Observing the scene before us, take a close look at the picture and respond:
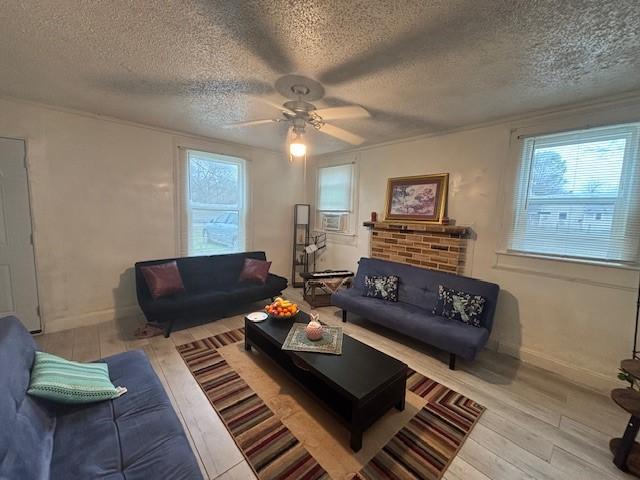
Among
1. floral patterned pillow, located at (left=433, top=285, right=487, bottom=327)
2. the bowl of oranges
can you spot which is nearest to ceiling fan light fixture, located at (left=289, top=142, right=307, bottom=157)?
→ the bowl of oranges

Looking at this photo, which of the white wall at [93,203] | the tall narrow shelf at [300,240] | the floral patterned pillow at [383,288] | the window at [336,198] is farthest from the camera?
the tall narrow shelf at [300,240]

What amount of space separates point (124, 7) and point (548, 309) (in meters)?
3.85

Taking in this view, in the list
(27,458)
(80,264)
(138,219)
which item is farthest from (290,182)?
(27,458)

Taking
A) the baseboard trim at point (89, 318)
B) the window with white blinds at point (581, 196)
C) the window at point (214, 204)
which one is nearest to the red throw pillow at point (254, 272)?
the window at point (214, 204)

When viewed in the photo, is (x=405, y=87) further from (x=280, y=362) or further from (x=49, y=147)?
(x=49, y=147)

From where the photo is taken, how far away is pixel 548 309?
2539mm

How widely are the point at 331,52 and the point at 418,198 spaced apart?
2.26m

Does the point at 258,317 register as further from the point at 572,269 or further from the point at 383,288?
the point at 572,269

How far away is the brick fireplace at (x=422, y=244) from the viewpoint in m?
3.07

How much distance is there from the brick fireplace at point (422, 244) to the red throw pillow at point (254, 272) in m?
1.60

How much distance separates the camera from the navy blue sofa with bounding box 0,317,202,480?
1011 millimetres

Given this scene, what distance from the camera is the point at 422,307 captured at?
3051 millimetres

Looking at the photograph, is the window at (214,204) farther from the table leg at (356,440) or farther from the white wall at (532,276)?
the table leg at (356,440)

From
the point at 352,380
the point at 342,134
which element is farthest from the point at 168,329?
the point at 342,134
